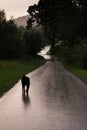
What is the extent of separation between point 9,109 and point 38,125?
4183 millimetres

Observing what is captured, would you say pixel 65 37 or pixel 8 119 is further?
pixel 65 37

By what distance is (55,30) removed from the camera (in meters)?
93.4

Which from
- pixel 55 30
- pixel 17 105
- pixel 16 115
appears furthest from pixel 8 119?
pixel 55 30

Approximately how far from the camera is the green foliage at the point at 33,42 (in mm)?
103750

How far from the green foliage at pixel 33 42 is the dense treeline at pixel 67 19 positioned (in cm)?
1316

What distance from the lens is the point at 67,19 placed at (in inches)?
3169

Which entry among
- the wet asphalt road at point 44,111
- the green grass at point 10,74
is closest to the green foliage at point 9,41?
the green grass at point 10,74

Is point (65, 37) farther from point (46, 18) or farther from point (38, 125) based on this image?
point (38, 125)

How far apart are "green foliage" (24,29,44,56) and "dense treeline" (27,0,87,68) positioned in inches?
518

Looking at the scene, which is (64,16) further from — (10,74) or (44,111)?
(44,111)

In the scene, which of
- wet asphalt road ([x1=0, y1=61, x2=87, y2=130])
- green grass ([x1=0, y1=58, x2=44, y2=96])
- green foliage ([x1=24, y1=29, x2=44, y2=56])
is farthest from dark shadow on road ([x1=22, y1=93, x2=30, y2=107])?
green foliage ([x1=24, y1=29, x2=44, y2=56])

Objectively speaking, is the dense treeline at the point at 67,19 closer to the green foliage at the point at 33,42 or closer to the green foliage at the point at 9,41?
the green foliage at the point at 9,41

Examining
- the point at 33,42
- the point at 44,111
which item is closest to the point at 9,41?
the point at 33,42

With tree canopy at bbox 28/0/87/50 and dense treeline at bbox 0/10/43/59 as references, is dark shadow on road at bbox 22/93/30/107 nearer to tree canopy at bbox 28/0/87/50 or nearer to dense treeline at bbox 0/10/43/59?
tree canopy at bbox 28/0/87/50
